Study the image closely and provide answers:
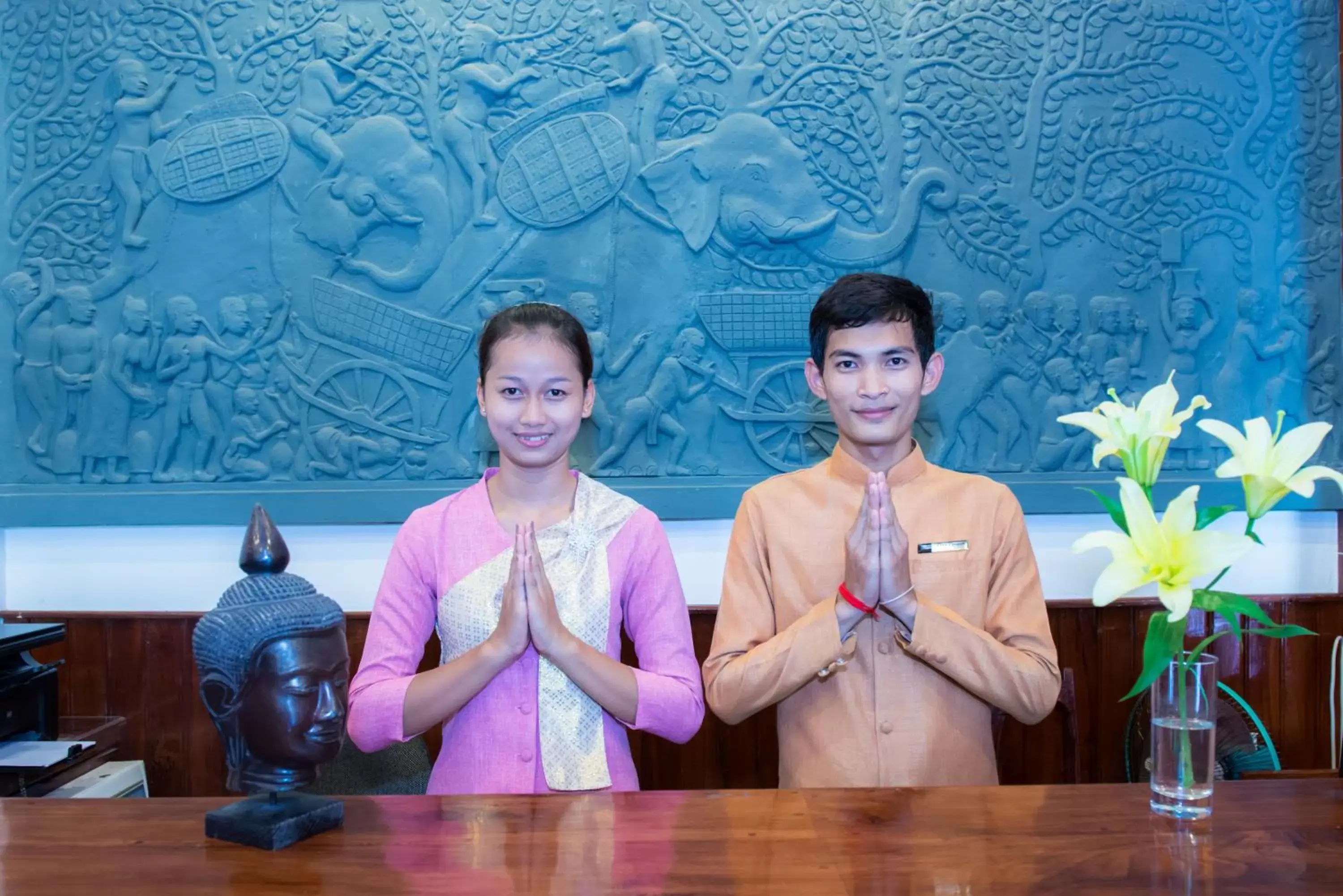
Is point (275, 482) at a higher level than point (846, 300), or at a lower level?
lower

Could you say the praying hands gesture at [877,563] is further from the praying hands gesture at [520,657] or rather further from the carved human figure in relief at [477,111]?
the carved human figure in relief at [477,111]

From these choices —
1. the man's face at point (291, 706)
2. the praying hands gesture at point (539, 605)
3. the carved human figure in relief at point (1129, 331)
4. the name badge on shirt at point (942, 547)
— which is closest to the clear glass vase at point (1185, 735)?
the name badge on shirt at point (942, 547)

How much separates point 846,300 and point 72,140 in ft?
7.22

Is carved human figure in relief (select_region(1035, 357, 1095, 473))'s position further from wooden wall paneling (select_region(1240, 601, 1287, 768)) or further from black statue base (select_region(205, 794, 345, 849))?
black statue base (select_region(205, 794, 345, 849))

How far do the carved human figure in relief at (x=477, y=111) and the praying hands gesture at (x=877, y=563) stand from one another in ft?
5.27

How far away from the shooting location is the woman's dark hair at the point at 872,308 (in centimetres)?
181

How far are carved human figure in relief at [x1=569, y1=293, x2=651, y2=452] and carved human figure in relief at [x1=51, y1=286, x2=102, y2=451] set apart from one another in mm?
1261

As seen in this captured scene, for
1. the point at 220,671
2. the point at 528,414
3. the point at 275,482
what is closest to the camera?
the point at 220,671

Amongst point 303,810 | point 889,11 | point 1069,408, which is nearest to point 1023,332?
point 1069,408

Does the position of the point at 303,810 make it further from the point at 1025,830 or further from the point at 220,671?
the point at 1025,830

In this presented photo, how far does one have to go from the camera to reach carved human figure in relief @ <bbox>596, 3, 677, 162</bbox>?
2.81 metres

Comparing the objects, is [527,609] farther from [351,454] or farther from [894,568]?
[351,454]

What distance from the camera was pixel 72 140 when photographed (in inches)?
111

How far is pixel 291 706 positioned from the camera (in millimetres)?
1178
